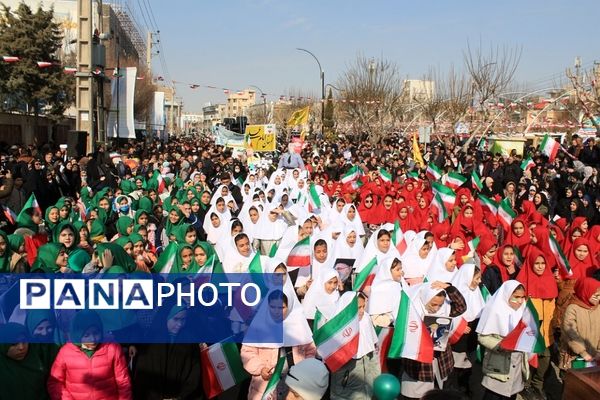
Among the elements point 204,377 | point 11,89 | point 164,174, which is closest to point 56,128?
point 11,89

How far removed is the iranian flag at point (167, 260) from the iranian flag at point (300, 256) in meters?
1.51

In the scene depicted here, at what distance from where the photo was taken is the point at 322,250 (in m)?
8.01

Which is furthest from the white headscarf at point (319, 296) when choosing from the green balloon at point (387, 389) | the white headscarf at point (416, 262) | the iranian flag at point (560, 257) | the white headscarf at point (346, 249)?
the iranian flag at point (560, 257)

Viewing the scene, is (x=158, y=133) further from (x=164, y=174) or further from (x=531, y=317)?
(x=531, y=317)

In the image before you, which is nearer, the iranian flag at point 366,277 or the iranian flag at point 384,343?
the iranian flag at point 384,343

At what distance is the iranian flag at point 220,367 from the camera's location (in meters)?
5.07

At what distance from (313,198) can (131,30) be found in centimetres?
6823

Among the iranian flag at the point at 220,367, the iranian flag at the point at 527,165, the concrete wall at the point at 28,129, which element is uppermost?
the concrete wall at the point at 28,129

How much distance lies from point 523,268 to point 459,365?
5.23ft

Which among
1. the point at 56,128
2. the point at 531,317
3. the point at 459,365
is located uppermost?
the point at 56,128

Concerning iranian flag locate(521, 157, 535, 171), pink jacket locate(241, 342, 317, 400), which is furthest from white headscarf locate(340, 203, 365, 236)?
iranian flag locate(521, 157, 535, 171)

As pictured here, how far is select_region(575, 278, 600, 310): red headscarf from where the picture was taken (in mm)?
5863

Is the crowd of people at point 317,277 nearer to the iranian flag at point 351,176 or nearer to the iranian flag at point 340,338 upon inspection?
the iranian flag at point 340,338

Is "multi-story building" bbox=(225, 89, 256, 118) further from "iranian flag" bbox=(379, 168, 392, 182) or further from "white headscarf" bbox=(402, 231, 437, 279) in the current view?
"white headscarf" bbox=(402, 231, 437, 279)
